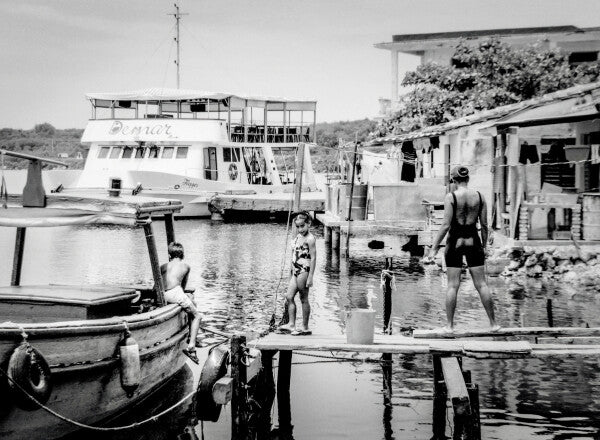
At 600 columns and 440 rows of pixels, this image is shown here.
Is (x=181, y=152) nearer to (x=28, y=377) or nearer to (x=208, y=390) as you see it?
(x=208, y=390)

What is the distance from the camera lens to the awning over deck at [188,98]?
4400 cm

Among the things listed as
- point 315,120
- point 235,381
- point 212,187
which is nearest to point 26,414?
point 235,381

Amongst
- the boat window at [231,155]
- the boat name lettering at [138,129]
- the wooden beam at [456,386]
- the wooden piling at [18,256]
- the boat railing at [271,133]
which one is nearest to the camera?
the wooden beam at [456,386]

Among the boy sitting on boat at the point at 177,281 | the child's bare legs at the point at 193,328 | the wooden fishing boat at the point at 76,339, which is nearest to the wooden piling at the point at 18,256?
the wooden fishing boat at the point at 76,339

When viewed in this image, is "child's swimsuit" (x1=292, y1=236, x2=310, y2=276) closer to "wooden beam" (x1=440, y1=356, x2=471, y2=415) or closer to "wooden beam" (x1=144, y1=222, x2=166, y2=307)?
"wooden beam" (x1=144, y1=222, x2=166, y2=307)

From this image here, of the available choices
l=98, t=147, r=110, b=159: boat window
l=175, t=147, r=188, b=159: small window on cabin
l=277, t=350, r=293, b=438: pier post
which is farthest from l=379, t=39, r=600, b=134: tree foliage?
l=277, t=350, r=293, b=438: pier post

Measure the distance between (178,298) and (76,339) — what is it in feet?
9.52

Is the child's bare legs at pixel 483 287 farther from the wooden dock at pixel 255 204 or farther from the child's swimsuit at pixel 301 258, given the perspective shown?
the wooden dock at pixel 255 204

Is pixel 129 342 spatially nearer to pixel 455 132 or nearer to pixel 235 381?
pixel 235 381

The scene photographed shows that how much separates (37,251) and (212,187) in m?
13.7

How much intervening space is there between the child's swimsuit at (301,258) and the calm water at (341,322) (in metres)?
1.55

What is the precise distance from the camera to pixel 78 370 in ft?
28.4

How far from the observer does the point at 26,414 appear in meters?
8.24

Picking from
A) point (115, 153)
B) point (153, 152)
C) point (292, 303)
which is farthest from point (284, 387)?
point (115, 153)
